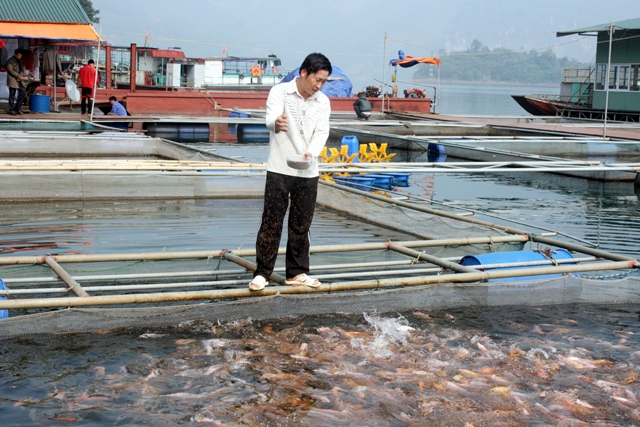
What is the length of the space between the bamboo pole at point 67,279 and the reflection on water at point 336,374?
37cm

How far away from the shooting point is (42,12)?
80.8 ft

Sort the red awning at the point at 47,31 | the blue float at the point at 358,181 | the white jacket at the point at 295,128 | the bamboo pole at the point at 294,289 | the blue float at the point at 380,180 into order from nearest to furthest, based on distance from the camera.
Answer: the bamboo pole at the point at 294,289, the white jacket at the point at 295,128, the blue float at the point at 358,181, the blue float at the point at 380,180, the red awning at the point at 47,31

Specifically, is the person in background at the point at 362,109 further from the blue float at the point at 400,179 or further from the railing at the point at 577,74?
the railing at the point at 577,74

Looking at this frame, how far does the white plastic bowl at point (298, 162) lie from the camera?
5.81 m

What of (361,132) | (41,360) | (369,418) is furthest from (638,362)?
(361,132)

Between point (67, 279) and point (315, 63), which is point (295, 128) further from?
point (67, 279)

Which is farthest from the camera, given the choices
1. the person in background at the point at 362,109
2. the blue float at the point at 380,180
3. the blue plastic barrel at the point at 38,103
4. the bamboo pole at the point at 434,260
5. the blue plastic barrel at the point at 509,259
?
the person in background at the point at 362,109

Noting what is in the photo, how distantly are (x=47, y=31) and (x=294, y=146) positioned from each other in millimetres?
20876

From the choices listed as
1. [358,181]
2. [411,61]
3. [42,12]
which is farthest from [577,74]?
[358,181]

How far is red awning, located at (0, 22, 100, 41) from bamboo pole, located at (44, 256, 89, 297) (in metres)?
18.3

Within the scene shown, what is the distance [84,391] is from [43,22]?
22035 millimetres

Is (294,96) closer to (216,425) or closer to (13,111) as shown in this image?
(216,425)

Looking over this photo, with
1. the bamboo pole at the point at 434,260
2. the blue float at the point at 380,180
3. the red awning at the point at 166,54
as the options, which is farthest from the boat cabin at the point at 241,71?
the bamboo pole at the point at 434,260

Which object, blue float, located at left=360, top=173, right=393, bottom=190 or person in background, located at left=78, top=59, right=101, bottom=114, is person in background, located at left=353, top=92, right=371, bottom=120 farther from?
blue float, located at left=360, top=173, right=393, bottom=190
